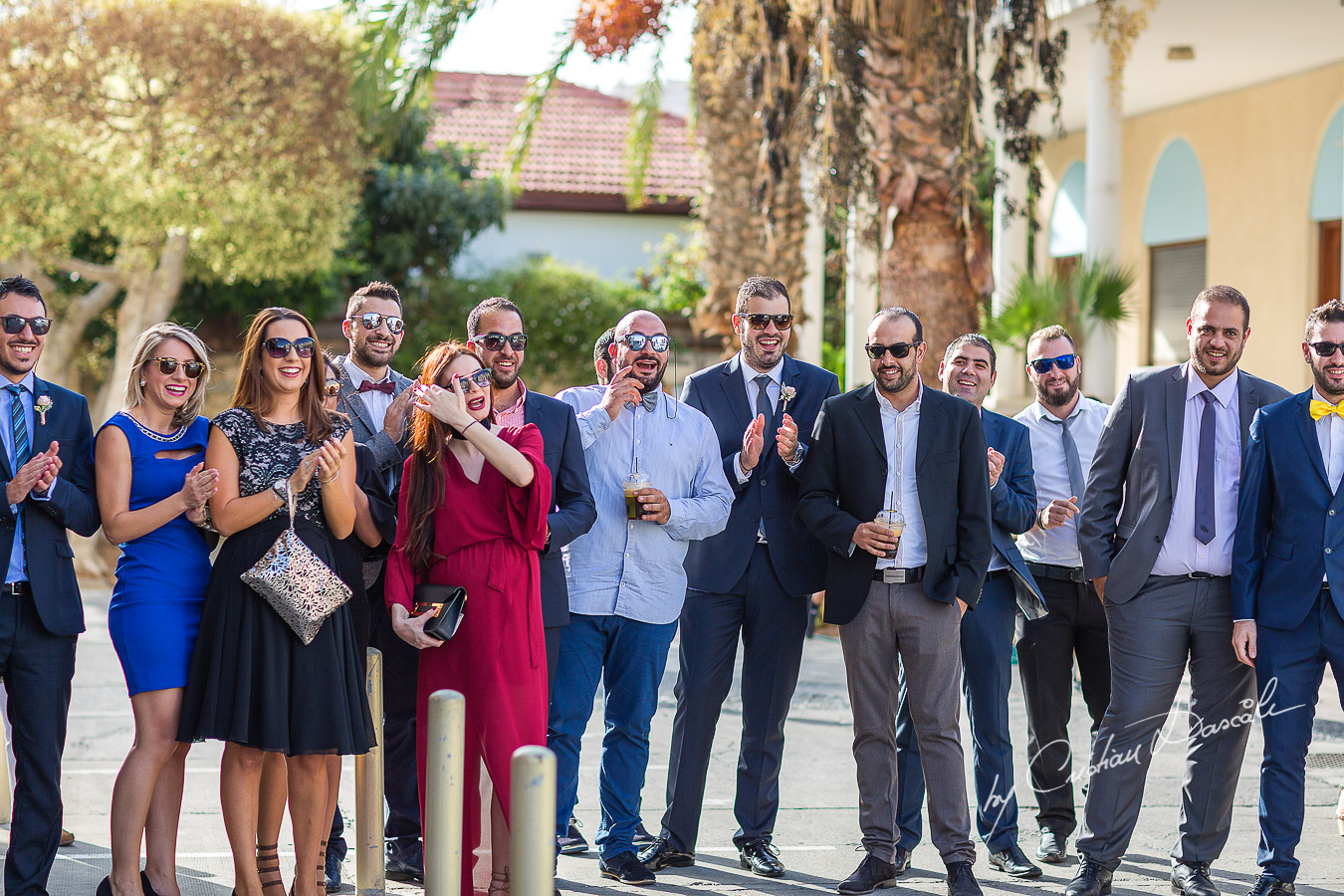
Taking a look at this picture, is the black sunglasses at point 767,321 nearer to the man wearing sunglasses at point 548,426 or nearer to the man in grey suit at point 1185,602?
the man wearing sunglasses at point 548,426

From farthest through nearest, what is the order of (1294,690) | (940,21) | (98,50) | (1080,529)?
(98,50), (940,21), (1080,529), (1294,690)

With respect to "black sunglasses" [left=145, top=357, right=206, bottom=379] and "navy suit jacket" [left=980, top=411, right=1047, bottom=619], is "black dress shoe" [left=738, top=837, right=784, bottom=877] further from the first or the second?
"black sunglasses" [left=145, top=357, right=206, bottom=379]

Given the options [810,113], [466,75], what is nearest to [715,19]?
[810,113]

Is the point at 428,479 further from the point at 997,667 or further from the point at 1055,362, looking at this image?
the point at 1055,362

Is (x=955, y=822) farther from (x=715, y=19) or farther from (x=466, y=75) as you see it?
(x=466, y=75)

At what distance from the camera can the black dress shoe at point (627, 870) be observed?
5.34m

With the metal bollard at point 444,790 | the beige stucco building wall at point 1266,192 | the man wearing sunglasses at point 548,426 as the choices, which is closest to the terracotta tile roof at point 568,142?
the beige stucco building wall at point 1266,192

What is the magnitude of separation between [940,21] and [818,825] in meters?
5.62

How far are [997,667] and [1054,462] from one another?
3.51ft

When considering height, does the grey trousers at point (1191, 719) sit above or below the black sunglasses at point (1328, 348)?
below

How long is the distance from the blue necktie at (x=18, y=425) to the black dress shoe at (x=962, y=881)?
370cm

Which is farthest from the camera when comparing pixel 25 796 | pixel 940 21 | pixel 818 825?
pixel 940 21

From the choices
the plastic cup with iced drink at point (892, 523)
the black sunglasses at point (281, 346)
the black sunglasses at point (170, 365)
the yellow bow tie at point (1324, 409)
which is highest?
the black sunglasses at point (281, 346)

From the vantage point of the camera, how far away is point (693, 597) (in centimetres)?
576
